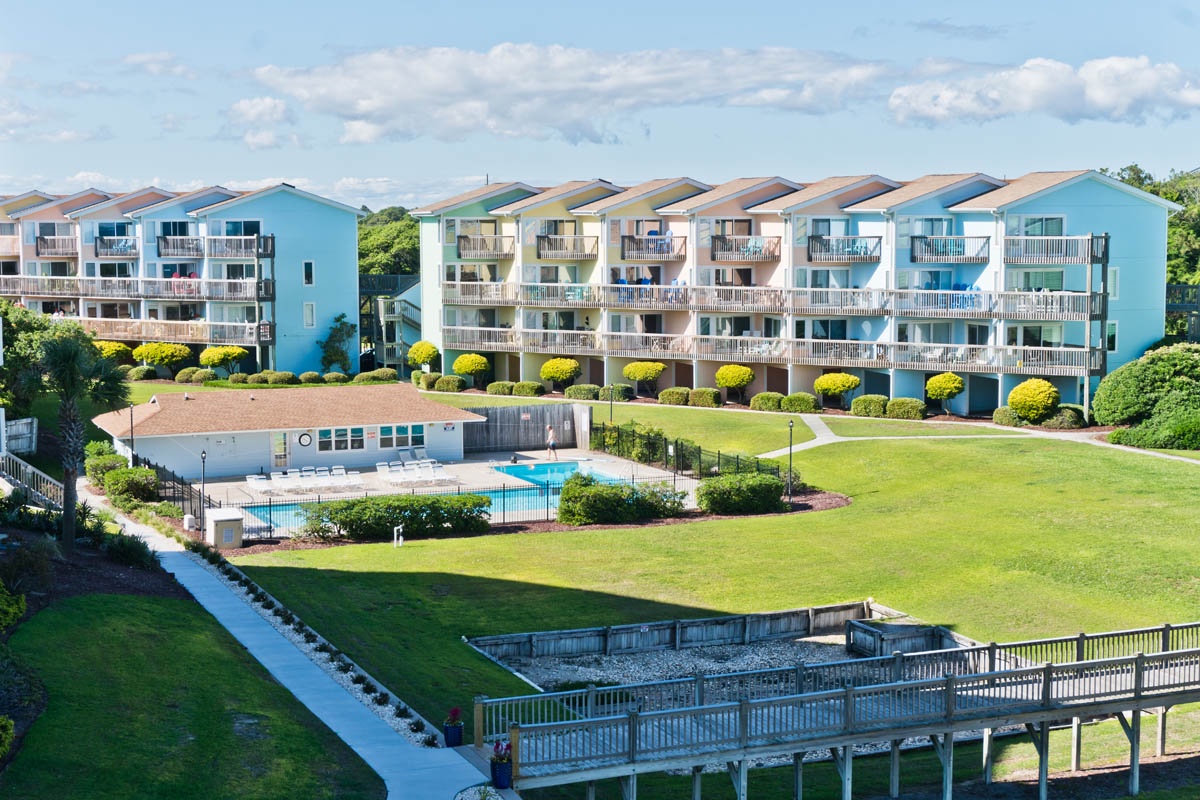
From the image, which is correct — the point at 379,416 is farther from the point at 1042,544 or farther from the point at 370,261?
the point at 370,261

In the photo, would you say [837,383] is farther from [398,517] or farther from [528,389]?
[398,517]

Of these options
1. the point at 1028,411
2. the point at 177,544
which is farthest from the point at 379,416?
the point at 1028,411

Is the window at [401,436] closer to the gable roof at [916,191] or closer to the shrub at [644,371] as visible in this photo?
the shrub at [644,371]

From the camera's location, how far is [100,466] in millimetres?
51906

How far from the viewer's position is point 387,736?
82.4 ft

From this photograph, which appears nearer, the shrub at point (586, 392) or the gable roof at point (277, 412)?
the gable roof at point (277, 412)

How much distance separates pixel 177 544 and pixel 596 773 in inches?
848

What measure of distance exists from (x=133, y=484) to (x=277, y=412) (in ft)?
36.0

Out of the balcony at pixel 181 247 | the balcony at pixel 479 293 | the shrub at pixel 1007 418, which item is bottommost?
the shrub at pixel 1007 418

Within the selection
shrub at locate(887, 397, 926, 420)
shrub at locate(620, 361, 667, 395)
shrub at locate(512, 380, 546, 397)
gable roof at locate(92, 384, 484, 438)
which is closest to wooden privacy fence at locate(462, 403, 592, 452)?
gable roof at locate(92, 384, 484, 438)

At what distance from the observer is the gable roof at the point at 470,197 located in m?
82.7

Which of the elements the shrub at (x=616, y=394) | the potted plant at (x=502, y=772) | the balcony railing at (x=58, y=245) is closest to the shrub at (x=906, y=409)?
the shrub at (x=616, y=394)

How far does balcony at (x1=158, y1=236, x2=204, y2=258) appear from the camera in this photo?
84812mm

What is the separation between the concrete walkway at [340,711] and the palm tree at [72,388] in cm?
309
